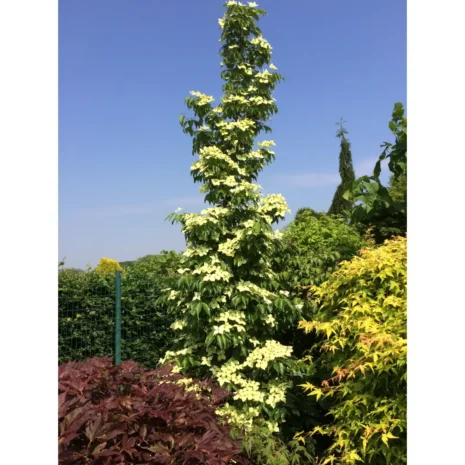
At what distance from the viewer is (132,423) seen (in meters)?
2.44

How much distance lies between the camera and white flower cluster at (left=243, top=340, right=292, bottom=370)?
3.88 metres

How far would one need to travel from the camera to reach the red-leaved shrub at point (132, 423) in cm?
215

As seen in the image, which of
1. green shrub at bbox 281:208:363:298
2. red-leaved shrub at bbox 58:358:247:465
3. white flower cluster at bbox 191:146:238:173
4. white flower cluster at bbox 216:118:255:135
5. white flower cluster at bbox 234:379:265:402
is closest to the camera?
red-leaved shrub at bbox 58:358:247:465

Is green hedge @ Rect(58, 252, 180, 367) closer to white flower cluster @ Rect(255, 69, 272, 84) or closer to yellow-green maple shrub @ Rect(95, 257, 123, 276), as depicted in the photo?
white flower cluster @ Rect(255, 69, 272, 84)

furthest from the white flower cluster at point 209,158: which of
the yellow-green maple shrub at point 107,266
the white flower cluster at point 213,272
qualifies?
the yellow-green maple shrub at point 107,266

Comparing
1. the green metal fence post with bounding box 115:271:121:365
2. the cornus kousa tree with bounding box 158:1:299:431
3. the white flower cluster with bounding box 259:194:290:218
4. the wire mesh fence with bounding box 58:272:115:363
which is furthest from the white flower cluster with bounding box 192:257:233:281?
the wire mesh fence with bounding box 58:272:115:363

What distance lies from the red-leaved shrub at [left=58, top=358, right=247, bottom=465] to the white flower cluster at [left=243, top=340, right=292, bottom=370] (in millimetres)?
966

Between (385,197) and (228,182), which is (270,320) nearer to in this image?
(228,182)

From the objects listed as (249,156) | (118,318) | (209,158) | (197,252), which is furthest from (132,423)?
(118,318)

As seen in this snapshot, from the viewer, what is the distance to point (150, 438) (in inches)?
94.0
